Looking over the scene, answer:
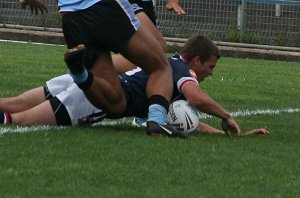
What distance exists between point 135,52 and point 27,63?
7.00 m

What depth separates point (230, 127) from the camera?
27.3ft

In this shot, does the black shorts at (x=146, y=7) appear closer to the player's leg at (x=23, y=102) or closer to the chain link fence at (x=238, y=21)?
the player's leg at (x=23, y=102)

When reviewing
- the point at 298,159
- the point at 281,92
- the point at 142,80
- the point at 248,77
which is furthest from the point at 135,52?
the point at 248,77

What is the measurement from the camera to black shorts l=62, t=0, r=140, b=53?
8.24m

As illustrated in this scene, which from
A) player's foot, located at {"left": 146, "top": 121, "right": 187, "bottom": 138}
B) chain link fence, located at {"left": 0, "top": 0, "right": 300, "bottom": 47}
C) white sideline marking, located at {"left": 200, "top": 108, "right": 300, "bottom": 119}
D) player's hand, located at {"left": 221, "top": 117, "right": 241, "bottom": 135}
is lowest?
chain link fence, located at {"left": 0, "top": 0, "right": 300, "bottom": 47}

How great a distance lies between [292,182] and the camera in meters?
6.28

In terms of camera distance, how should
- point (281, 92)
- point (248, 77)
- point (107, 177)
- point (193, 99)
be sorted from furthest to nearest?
point (248, 77)
point (281, 92)
point (193, 99)
point (107, 177)

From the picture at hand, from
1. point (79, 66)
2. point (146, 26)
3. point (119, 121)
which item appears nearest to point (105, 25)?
point (79, 66)

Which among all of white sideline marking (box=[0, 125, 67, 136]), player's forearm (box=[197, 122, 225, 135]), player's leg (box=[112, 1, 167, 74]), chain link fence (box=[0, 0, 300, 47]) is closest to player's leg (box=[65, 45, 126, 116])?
white sideline marking (box=[0, 125, 67, 136])

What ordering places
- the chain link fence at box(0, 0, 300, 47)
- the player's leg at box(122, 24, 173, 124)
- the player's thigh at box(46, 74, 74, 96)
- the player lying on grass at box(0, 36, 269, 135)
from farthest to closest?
the chain link fence at box(0, 0, 300, 47) → the player's thigh at box(46, 74, 74, 96) → the player lying on grass at box(0, 36, 269, 135) → the player's leg at box(122, 24, 173, 124)

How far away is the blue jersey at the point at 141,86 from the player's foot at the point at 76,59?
684 millimetres

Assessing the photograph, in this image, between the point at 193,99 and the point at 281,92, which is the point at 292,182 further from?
the point at 281,92

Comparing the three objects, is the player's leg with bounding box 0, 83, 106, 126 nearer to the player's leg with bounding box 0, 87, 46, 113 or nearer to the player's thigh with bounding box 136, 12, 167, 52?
the player's leg with bounding box 0, 87, 46, 113

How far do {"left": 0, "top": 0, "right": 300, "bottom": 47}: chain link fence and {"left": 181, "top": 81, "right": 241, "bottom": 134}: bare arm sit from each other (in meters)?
14.2
